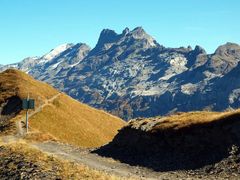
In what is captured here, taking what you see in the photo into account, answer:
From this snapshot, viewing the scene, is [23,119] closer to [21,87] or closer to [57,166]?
[21,87]

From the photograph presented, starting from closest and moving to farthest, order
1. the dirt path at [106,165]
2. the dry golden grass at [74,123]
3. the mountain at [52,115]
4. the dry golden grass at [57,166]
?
the dry golden grass at [57,166] → the dirt path at [106,165] → the mountain at [52,115] → the dry golden grass at [74,123]

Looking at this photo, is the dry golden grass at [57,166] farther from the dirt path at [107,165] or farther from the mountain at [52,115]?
the mountain at [52,115]

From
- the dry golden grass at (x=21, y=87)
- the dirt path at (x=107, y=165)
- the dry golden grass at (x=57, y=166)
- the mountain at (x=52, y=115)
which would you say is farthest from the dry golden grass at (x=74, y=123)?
the dry golden grass at (x=57, y=166)

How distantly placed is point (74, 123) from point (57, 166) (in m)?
96.0

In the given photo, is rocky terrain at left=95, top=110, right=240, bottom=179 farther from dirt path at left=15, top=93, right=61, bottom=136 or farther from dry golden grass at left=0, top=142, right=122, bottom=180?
dirt path at left=15, top=93, right=61, bottom=136

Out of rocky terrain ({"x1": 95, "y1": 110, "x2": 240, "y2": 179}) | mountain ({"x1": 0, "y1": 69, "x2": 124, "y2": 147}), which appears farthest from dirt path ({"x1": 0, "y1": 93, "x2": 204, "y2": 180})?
mountain ({"x1": 0, "y1": 69, "x2": 124, "y2": 147})

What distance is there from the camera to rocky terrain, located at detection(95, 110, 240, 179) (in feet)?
150

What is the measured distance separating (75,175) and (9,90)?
367ft

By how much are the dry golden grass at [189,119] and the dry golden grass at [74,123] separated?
53795 mm

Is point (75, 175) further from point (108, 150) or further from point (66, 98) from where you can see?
point (66, 98)

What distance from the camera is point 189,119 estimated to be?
2247 inches

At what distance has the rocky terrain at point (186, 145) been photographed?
45688 millimetres

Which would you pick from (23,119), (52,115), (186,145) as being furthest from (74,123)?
(186,145)

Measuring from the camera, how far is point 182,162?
49.7 m
